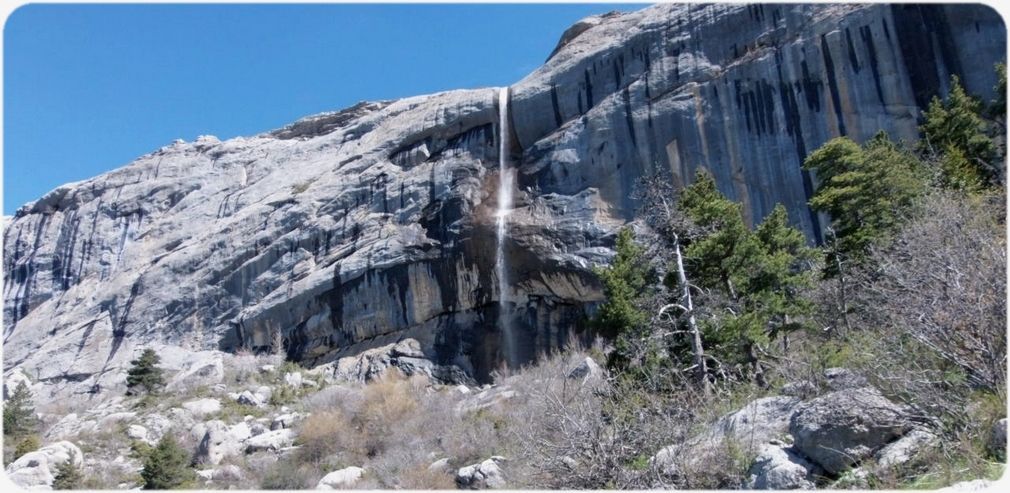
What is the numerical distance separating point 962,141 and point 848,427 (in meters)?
17.0

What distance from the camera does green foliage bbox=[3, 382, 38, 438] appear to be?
→ 23828 mm

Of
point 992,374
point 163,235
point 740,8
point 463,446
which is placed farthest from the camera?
point 163,235

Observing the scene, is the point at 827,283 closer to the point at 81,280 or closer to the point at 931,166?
the point at 931,166

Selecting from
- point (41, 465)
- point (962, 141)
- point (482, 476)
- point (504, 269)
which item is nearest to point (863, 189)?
point (962, 141)

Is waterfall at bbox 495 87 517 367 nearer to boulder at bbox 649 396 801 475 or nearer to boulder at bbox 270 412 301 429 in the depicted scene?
boulder at bbox 270 412 301 429

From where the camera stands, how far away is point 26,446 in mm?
21125

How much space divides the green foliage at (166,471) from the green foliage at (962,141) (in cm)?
1983

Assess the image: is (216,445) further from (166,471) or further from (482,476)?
(482,476)

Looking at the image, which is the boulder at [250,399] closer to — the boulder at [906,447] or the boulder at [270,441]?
the boulder at [270,441]

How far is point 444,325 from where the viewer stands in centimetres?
3453

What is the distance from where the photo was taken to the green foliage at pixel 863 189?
1819cm

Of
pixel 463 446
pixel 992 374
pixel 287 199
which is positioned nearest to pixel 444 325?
pixel 287 199

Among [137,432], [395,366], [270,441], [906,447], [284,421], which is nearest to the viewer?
[906,447]

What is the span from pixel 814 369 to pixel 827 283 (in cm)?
1108
